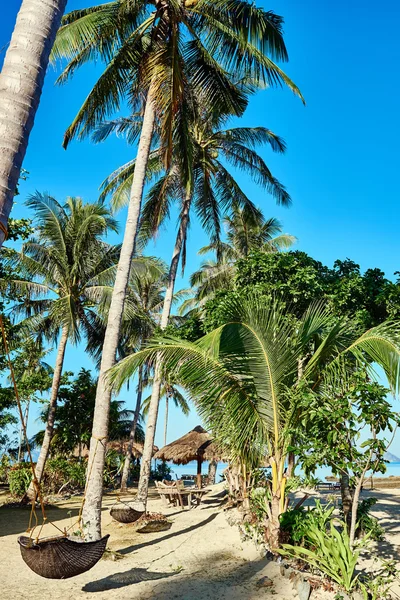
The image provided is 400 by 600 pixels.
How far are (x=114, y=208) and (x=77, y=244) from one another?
1626 millimetres

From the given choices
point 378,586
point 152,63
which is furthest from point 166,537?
point 152,63

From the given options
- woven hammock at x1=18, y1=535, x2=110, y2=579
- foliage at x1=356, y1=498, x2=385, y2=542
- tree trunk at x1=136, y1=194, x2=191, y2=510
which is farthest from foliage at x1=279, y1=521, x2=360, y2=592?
tree trunk at x1=136, y1=194, x2=191, y2=510

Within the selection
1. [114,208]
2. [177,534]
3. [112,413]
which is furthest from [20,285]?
[177,534]

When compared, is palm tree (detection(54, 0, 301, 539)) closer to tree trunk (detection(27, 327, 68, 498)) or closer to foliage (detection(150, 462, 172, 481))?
tree trunk (detection(27, 327, 68, 498))

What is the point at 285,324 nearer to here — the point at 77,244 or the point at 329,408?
the point at 329,408

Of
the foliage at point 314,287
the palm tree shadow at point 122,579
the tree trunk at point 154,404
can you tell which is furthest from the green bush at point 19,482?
the foliage at point 314,287

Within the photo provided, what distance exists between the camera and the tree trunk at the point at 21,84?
2.64 meters

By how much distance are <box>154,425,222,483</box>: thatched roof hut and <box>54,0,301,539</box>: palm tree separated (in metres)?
9.36

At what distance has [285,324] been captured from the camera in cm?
702

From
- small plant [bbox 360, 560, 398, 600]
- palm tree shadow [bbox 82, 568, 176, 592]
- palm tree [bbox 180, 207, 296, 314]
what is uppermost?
palm tree [bbox 180, 207, 296, 314]

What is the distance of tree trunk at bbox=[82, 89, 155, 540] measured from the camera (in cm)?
799

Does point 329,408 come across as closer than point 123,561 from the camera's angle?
Yes

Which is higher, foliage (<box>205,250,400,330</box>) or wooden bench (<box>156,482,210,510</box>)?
foliage (<box>205,250,400,330</box>)

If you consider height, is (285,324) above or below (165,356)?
above
